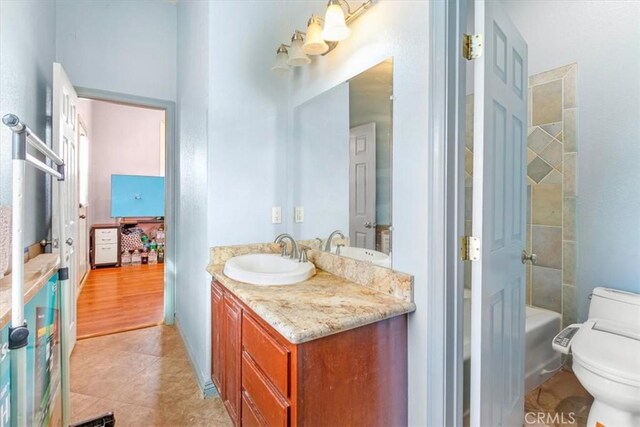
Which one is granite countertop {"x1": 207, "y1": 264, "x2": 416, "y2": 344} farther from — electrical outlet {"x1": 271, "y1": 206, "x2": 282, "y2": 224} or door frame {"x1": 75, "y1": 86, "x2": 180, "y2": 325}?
door frame {"x1": 75, "y1": 86, "x2": 180, "y2": 325}

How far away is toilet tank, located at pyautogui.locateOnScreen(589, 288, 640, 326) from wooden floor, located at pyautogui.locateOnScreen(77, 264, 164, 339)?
139 inches

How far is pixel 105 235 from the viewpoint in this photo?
17.7 ft

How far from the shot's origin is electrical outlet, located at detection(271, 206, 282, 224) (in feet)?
7.35

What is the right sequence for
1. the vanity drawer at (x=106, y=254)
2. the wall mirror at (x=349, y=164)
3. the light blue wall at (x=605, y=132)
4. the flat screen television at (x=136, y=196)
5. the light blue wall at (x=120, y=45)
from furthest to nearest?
the flat screen television at (x=136, y=196) → the vanity drawer at (x=106, y=254) → the light blue wall at (x=120, y=45) → the light blue wall at (x=605, y=132) → the wall mirror at (x=349, y=164)

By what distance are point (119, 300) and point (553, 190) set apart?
4.44 metres

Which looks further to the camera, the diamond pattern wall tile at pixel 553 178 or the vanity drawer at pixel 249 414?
the diamond pattern wall tile at pixel 553 178

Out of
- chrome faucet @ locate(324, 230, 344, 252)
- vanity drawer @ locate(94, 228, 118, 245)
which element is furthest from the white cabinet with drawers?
chrome faucet @ locate(324, 230, 344, 252)

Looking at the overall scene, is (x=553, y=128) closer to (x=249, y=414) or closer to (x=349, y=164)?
(x=349, y=164)

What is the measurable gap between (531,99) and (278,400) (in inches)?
103

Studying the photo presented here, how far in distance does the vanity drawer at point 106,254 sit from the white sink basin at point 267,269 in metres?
4.54

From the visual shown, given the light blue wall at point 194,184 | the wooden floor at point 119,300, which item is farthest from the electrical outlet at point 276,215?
the wooden floor at point 119,300

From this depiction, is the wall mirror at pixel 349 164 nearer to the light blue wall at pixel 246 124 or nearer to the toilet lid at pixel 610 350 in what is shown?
the light blue wall at pixel 246 124

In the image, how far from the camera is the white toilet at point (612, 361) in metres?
1.43

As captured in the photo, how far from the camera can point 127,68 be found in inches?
116
